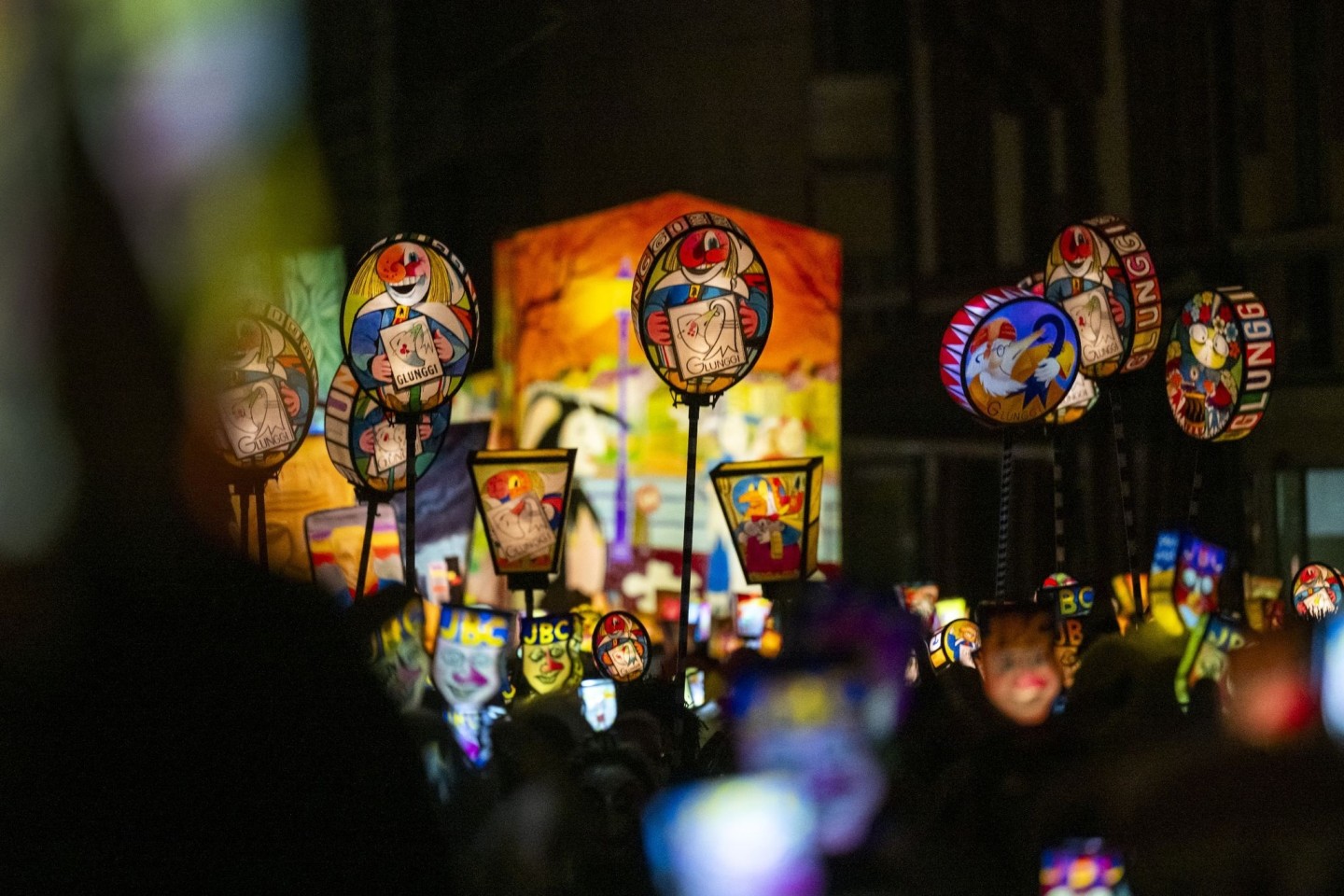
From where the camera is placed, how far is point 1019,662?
10.2 ft

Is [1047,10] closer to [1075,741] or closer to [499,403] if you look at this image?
[499,403]

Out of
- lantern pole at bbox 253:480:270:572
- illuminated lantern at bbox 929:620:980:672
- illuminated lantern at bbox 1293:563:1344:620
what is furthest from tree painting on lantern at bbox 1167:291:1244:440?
lantern pole at bbox 253:480:270:572

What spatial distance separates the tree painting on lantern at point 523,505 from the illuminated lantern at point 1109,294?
204cm

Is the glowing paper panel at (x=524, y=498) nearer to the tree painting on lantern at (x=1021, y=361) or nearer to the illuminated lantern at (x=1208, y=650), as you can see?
the tree painting on lantern at (x=1021, y=361)

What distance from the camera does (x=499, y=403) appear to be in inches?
420

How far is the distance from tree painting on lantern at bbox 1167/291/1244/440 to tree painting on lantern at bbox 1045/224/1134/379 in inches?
21.3

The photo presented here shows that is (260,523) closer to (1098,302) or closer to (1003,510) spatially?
(1003,510)

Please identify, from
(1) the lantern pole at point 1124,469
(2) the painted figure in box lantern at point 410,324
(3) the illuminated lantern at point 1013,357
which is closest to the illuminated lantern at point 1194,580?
(1) the lantern pole at point 1124,469

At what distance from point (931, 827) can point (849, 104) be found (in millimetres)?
12157

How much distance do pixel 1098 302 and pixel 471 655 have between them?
9.00ft

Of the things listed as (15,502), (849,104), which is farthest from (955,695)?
(849,104)

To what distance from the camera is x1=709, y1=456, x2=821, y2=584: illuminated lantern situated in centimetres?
416

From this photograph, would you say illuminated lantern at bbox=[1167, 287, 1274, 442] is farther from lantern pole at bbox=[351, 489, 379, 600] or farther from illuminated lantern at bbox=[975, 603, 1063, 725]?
lantern pole at bbox=[351, 489, 379, 600]

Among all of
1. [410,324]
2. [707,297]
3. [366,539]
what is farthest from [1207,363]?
[366,539]
